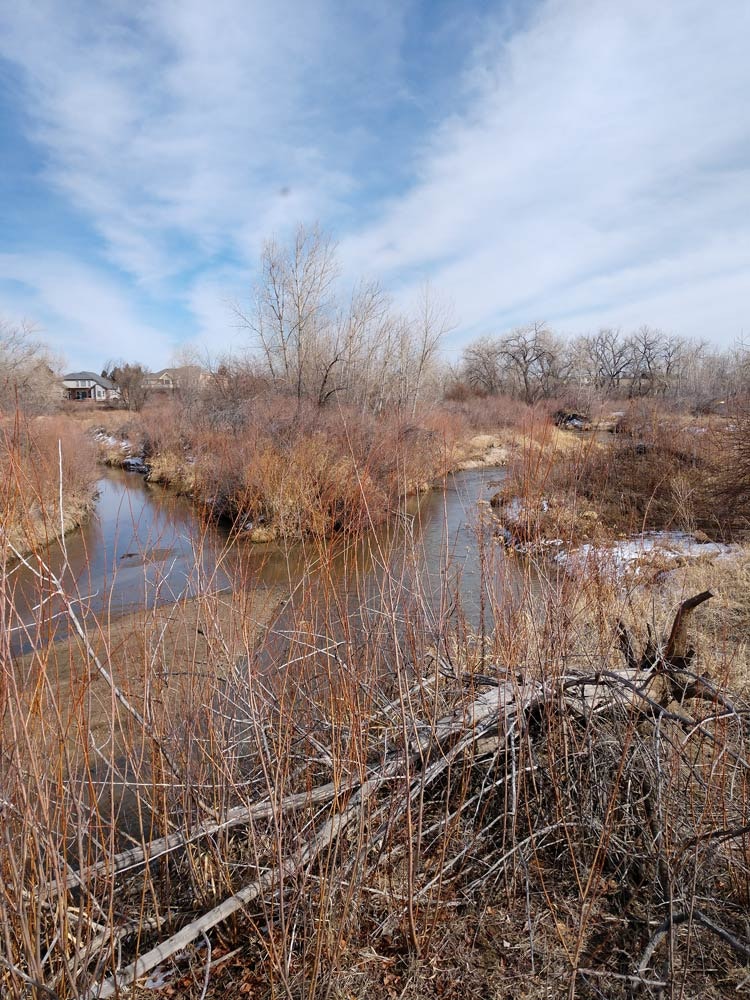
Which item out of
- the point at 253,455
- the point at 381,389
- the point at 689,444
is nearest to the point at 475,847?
the point at 253,455

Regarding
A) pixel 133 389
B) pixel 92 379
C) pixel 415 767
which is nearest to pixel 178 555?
pixel 415 767

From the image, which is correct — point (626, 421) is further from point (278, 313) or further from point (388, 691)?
point (278, 313)

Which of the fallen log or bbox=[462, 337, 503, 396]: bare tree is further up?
bbox=[462, 337, 503, 396]: bare tree

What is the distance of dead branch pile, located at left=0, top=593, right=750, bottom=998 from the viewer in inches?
65.7

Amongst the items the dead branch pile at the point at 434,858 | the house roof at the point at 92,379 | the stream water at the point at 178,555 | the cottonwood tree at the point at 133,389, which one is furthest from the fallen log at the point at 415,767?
the house roof at the point at 92,379

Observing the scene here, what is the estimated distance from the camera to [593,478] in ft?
43.6

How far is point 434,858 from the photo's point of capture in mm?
2338

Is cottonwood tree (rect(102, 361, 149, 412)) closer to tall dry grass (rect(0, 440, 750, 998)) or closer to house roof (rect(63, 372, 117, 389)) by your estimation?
house roof (rect(63, 372, 117, 389))

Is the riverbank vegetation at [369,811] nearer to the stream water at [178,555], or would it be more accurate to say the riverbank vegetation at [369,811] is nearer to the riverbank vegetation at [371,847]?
the riverbank vegetation at [371,847]

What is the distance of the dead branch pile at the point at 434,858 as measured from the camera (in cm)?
167

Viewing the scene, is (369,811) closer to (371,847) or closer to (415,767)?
(371,847)

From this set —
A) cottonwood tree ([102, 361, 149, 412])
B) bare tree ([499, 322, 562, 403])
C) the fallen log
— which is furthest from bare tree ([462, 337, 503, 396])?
the fallen log

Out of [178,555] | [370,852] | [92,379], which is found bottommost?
[370,852]

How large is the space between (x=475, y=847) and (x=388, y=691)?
1082 millimetres
